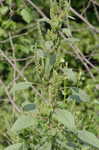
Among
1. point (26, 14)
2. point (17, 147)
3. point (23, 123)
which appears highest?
point (26, 14)

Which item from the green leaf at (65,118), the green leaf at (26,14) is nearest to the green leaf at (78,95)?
the green leaf at (65,118)

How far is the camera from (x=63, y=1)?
1.92 m

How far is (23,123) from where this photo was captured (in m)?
1.89

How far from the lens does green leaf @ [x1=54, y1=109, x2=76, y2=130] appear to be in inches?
73.4

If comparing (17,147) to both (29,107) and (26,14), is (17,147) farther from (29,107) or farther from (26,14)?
(26,14)

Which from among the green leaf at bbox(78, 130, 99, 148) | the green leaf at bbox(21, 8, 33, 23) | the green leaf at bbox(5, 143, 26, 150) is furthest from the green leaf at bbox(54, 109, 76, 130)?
the green leaf at bbox(21, 8, 33, 23)

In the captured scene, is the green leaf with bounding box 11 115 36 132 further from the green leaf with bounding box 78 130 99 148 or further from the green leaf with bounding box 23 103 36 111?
the green leaf with bounding box 78 130 99 148

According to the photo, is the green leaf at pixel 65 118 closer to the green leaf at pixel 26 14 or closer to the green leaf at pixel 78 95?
the green leaf at pixel 78 95

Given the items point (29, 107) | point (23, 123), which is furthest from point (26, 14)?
point (23, 123)

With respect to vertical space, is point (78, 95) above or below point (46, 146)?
above

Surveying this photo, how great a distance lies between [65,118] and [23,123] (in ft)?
0.50

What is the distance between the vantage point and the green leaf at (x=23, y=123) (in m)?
1.88

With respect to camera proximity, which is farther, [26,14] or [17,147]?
[26,14]

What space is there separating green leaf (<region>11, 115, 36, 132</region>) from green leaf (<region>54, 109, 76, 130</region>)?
9 centimetres
